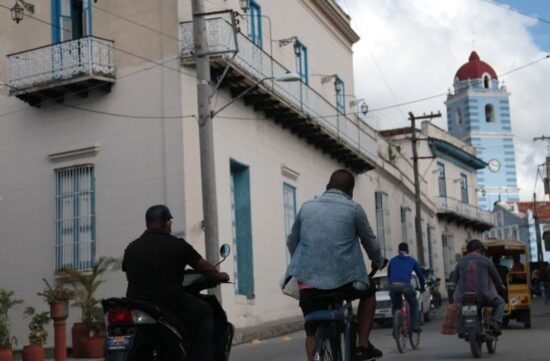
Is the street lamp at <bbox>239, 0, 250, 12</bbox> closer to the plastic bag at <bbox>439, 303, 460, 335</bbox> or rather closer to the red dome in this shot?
the plastic bag at <bbox>439, 303, 460, 335</bbox>

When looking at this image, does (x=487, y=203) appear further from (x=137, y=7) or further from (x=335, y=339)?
(x=335, y=339)

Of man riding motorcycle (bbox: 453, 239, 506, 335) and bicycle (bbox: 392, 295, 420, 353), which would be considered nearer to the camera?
man riding motorcycle (bbox: 453, 239, 506, 335)

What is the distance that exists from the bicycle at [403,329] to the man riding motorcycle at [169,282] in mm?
8123

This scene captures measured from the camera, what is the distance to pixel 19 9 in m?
23.7

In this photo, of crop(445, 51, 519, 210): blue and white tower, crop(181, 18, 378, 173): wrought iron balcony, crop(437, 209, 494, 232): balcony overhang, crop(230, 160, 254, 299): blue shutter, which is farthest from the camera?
crop(445, 51, 519, 210): blue and white tower

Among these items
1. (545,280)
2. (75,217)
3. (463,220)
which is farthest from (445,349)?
(463,220)

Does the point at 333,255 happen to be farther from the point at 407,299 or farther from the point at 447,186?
the point at 447,186

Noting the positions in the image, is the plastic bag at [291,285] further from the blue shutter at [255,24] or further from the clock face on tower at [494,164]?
the clock face on tower at [494,164]

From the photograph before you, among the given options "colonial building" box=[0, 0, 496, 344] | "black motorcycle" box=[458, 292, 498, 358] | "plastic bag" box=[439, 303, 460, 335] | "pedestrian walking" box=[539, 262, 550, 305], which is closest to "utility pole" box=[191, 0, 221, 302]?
"colonial building" box=[0, 0, 496, 344]

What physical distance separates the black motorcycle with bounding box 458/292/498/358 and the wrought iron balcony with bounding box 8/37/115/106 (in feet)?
40.4

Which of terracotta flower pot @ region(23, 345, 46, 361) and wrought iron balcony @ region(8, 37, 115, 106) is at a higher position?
wrought iron balcony @ region(8, 37, 115, 106)

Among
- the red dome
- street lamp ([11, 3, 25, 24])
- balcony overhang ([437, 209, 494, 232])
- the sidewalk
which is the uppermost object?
the red dome

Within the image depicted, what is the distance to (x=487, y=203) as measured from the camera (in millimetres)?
113062

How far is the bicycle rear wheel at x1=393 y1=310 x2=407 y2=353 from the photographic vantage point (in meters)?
15.0
